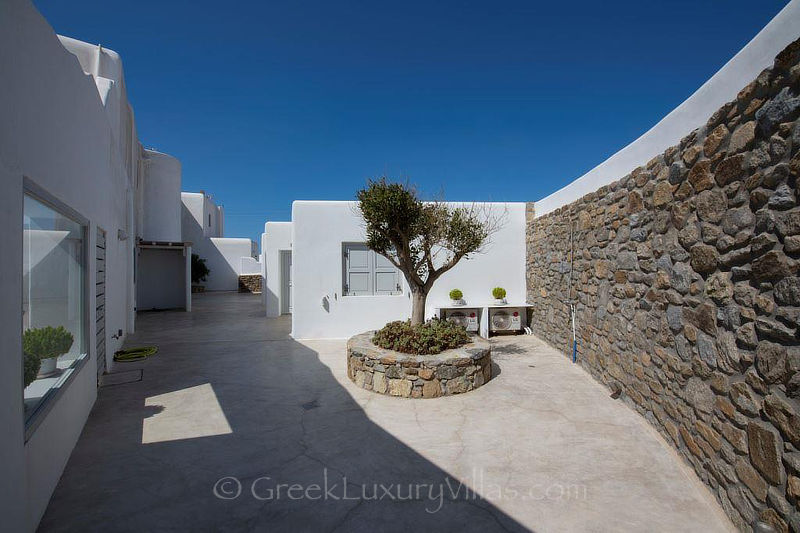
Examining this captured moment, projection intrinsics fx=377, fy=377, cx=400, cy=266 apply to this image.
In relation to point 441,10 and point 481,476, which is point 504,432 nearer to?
point 481,476

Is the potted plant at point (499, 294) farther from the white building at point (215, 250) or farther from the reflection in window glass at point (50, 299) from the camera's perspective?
the white building at point (215, 250)

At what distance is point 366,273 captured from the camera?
8.91 m

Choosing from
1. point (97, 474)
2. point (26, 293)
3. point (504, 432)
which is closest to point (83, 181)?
point (26, 293)

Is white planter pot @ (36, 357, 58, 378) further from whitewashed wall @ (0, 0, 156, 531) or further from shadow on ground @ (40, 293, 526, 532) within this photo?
shadow on ground @ (40, 293, 526, 532)

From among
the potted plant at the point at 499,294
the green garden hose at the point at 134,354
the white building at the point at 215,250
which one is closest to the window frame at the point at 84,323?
the green garden hose at the point at 134,354

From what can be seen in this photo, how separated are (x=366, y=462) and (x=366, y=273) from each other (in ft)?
19.1

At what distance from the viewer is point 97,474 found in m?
3.12

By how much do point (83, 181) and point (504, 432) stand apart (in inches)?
199

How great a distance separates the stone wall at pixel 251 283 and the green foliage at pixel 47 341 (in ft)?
65.5

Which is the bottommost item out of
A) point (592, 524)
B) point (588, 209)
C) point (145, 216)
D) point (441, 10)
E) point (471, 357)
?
point (592, 524)

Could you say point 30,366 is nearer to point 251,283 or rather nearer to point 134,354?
point 134,354

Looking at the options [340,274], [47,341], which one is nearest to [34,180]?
[47,341]

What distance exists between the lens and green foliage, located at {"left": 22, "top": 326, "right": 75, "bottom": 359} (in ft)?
8.46

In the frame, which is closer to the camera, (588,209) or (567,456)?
(567,456)
